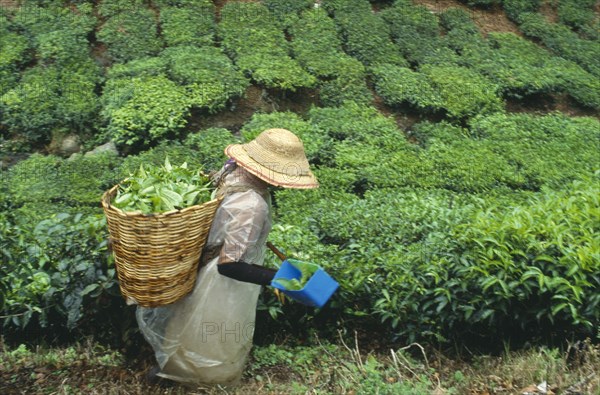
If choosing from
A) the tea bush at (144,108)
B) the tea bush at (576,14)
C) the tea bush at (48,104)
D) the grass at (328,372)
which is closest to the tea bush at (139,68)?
the tea bush at (144,108)

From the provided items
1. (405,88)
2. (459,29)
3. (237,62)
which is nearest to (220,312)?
(237,62)

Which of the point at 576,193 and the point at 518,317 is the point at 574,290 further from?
the point at 576,193

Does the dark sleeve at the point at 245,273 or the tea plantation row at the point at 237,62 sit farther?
the tea plantation row at the point at 237,62

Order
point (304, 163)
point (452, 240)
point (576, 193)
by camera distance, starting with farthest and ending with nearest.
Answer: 1. point (576, 193)
2. point (452, 240)
3. point (304, 163)

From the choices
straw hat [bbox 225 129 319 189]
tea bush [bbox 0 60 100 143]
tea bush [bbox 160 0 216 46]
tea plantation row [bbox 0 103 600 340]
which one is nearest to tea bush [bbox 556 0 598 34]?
tea plantation row [bbox 0 103 600 340]

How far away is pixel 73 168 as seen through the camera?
23.1 feet

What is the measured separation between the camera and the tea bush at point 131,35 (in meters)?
8.77

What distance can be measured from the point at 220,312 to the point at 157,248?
2.07ft

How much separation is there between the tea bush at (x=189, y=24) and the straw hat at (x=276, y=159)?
18.8 feet

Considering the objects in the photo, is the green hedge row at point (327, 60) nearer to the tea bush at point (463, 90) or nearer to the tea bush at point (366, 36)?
the tea bush at point (366, 36)

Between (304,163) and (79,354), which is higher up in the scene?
(304,163)

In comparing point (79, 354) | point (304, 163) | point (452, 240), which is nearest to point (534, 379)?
point (452, 240)

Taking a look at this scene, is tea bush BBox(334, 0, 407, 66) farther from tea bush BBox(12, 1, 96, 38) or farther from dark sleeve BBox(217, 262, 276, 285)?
dark sleeve BBox(217, 262, 276, 285)

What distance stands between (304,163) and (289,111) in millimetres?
4468
